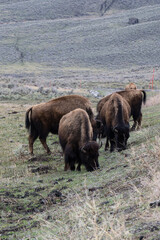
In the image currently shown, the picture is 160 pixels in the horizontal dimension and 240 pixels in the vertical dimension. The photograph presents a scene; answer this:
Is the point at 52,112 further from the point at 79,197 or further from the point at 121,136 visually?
the point at 79,197

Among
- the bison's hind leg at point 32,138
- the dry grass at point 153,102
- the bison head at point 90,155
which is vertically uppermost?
the bison head at point 90,155

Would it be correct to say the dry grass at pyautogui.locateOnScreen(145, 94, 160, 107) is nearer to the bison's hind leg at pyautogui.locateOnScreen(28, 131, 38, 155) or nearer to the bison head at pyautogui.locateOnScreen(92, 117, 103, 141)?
the bison head at pyautogui.locateOnScreen(92, 117, 103, 141)

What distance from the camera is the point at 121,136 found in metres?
9.53

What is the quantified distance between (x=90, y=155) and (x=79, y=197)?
3.73 metres

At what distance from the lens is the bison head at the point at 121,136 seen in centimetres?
942

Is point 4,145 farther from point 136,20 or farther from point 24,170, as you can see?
point 136,20

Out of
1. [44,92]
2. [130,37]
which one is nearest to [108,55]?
[130,37]

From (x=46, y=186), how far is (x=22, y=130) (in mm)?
7546

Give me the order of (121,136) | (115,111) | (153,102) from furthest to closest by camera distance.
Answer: (153,102)
(115,111)
(121,136)

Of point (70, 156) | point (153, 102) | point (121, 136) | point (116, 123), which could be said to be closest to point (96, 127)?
point (116, 123)

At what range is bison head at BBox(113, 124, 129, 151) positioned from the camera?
942cm

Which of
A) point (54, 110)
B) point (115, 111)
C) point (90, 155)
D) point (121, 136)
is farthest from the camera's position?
point (54, 110)

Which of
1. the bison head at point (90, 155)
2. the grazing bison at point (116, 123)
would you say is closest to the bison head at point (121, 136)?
the grazing bison at point (116, 123)

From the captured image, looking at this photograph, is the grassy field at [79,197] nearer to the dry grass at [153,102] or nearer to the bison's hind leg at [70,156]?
the bison's hind leg at [70,156]
